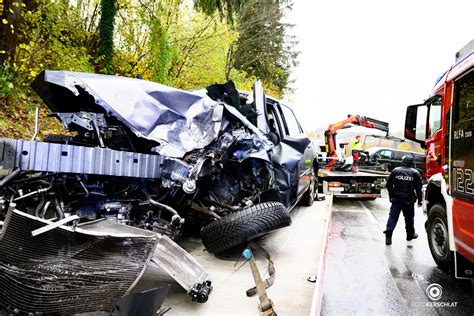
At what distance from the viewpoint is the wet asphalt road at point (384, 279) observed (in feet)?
11.1

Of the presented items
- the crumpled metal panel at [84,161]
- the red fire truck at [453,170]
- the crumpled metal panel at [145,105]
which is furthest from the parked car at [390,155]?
the crumpled metal panel at [84,161]

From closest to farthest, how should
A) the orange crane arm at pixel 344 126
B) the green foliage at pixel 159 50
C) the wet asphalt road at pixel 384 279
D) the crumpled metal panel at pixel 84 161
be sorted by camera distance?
1. the crumpled metal panel at pixel 84 161
2. the wet asphalt road at pixel 384 279
3. the green foliage at pixel 159 50
4. the orange crane arm at pixel 344 126

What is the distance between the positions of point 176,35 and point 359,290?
38.3ft

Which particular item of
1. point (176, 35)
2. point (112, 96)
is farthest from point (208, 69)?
point (112, 96)

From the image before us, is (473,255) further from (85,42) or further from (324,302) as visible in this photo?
(85,42)

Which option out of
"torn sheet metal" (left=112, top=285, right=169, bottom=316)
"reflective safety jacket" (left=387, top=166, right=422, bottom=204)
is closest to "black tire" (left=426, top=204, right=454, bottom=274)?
"reflective safety jacket" (left=387, top=166, right=422, bottom=204)

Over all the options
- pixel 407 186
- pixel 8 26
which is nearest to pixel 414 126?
pixel 407 186

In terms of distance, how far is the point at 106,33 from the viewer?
11438 millimetres

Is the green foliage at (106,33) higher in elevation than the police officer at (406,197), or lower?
higher

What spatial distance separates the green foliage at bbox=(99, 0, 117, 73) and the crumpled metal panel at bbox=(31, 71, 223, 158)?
8978 millimetres

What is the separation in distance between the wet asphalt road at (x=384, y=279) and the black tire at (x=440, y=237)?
0.19 meters

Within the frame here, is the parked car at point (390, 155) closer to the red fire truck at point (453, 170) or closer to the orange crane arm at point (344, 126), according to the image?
the orange crane arm at point (344, 126)

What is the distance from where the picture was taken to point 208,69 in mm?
13930

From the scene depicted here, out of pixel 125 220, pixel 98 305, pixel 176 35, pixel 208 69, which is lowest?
pixel 98 305
